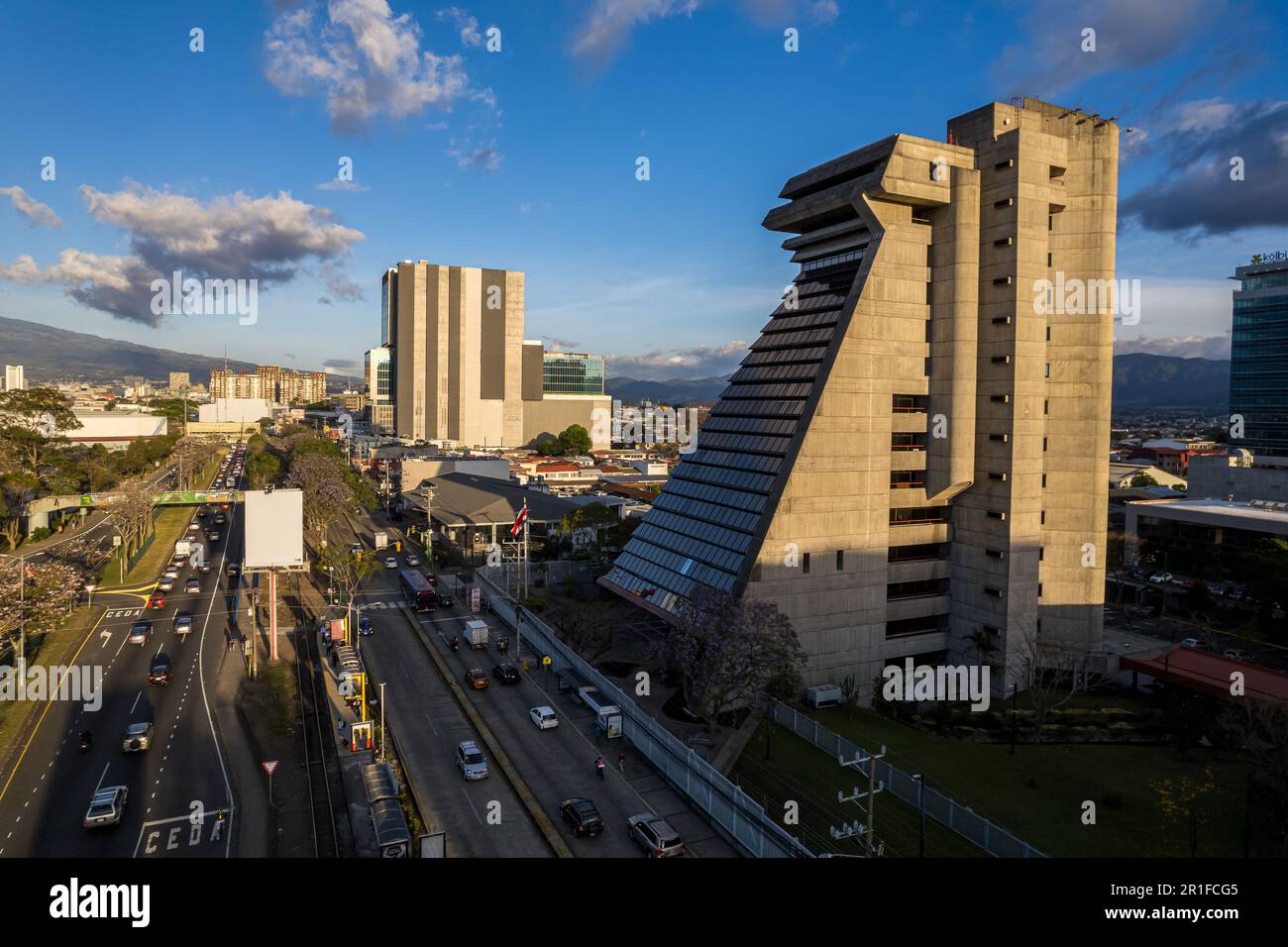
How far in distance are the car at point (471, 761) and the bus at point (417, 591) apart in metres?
34.5

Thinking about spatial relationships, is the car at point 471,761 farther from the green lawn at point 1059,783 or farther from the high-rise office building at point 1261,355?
the high-rise office building at point 1261,355

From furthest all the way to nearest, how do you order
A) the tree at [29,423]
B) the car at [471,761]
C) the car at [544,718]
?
the tree at [29,423]
the car at [544,718]
the car at [471,761]

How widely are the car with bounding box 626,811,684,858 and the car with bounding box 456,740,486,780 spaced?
998cm

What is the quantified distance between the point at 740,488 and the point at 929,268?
24.7 meters

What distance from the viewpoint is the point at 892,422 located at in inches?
2589

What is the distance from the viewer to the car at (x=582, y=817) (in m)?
37.5

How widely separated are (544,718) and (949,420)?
40629 mm

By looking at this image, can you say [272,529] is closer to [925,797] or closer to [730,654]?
[730,654]

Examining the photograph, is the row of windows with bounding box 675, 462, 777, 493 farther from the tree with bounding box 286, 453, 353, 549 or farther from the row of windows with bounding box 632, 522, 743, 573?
the tree with bounding box 286, 453, 353, 549

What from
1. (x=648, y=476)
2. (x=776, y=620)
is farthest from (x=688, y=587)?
(x=648, y=476)

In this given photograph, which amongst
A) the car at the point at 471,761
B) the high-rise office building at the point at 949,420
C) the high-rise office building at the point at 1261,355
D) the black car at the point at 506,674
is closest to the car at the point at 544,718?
the car at the point at 471,761

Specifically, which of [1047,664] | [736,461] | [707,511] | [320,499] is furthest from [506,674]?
[320,499]

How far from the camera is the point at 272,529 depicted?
2539 inches
